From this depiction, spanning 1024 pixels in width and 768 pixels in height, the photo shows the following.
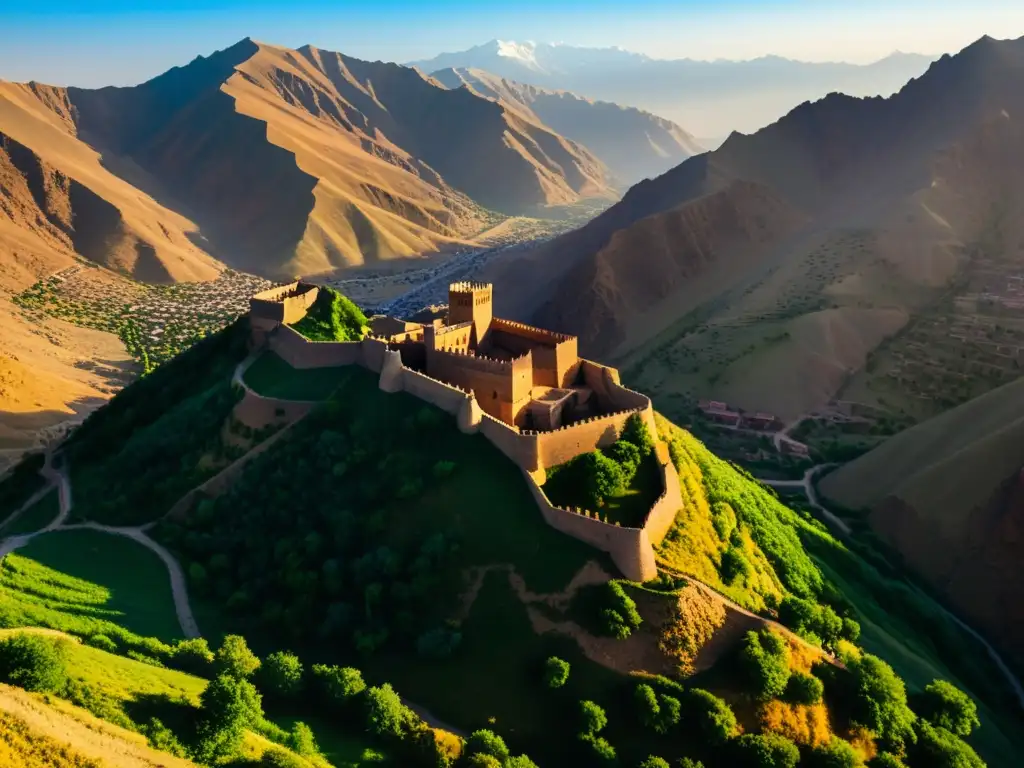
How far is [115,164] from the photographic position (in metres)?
194

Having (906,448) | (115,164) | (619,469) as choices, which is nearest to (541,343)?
(619,469)

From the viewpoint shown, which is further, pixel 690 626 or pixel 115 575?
pixel 115 575

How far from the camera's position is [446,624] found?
37.2 metres

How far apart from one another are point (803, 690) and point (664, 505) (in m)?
10.5

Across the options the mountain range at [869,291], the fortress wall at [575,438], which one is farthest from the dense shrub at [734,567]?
the mountain range at [869,291]

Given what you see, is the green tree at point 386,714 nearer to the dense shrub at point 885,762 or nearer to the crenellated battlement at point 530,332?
the dense shrub at point 885,762

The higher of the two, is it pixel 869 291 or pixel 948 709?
pixel 869 291

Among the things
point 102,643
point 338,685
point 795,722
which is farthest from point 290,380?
point 795,722

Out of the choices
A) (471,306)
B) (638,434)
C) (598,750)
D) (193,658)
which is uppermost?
(471,306)

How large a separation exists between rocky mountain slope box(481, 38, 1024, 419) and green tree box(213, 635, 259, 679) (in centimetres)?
6662

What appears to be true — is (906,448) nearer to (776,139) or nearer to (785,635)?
(785,635)

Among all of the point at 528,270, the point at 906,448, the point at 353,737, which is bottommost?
the point at 353,737

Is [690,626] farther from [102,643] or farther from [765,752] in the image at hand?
[102,643]

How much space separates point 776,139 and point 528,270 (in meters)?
52.2
